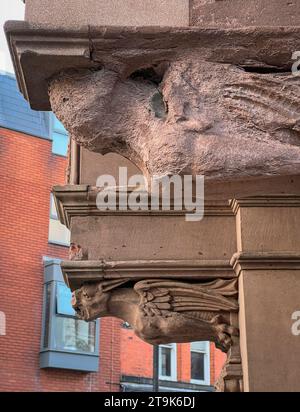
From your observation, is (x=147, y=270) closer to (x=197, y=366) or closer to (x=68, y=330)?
(x=68, y=330)

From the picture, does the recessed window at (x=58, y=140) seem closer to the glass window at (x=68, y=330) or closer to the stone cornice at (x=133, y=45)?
the glass window at (x=68, y=330)

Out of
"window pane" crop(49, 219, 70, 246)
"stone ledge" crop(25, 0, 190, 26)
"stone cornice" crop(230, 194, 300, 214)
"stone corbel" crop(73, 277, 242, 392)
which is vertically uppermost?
"window pane" crop(49, 219, 70, 246)

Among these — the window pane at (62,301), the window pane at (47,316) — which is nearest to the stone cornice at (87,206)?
the window pane at (47,316)

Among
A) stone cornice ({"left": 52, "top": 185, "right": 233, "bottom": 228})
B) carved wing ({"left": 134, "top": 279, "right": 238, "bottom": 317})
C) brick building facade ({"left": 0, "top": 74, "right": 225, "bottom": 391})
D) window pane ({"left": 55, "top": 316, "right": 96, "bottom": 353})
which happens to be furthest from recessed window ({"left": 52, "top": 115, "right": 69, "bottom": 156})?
carved wing ({"left": 134, "top": 279, "right": 238, "bottom": 317})

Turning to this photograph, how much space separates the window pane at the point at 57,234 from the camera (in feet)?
55.6

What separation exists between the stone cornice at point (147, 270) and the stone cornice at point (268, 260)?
0.31m

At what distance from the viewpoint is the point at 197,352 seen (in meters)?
18.9

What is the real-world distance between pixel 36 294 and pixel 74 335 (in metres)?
1.29

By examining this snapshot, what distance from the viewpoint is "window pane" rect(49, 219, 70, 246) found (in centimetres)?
1694

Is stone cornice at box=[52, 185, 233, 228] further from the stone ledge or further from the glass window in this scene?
the glass window

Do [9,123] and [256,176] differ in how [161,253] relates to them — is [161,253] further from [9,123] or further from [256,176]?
[9,123]

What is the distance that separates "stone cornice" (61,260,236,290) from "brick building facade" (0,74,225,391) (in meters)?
10.5

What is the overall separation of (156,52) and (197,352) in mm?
15916
